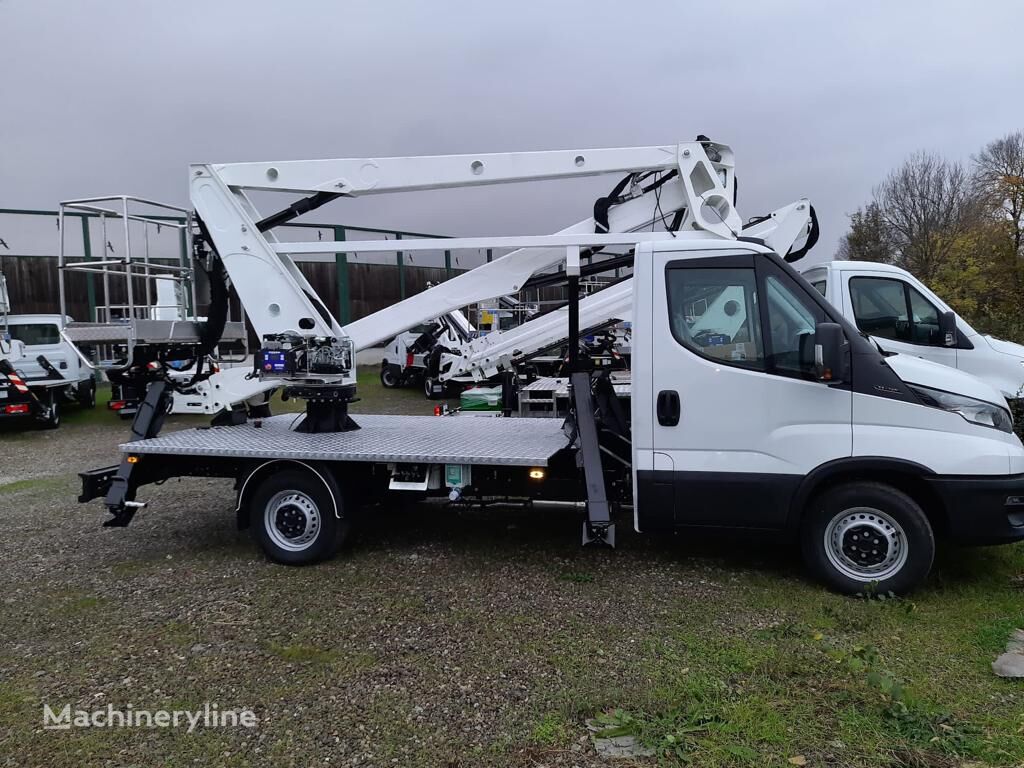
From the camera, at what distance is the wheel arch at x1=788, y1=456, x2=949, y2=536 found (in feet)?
14.8

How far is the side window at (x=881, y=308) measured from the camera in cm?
732

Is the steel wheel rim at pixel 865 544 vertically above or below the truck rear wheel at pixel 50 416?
below

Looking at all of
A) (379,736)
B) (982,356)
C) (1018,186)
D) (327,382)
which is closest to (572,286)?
(327,382)

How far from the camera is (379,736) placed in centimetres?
336

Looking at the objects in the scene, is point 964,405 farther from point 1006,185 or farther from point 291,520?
point 1006,185

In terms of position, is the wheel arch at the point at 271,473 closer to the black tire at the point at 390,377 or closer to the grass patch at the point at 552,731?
the grass patch at the point at 552,731

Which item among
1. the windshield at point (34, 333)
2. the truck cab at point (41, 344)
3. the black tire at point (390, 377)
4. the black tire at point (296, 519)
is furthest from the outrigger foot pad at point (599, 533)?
the black tire at point (390, 377)

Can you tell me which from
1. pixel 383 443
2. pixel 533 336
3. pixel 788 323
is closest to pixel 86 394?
pixel 533 336

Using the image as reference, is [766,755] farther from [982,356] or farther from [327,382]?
[982,356]

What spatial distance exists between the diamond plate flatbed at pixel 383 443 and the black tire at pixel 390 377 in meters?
12.6

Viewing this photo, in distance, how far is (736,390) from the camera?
4.66 meters

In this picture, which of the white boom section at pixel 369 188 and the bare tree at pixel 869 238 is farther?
the bare tree at pixel 869 238

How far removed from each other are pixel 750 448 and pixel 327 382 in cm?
353

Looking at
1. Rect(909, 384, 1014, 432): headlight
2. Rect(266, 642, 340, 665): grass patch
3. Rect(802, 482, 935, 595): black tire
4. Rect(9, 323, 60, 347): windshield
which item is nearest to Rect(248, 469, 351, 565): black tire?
Rect(266, 642, 340, 665): grass patch
